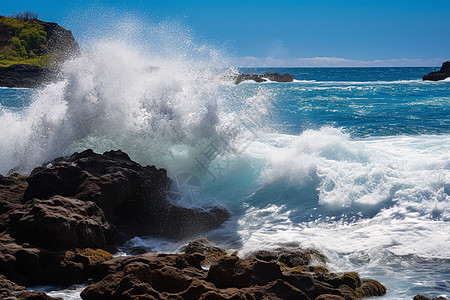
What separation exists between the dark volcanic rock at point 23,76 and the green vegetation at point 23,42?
14.2m

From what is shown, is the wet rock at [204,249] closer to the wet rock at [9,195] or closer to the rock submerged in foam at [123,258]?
the rock submerged in foam at [123,258]

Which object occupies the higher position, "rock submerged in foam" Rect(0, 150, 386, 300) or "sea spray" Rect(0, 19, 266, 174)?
"sea spray" Rect(0, 19, 266, 174)

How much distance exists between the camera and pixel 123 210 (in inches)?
309

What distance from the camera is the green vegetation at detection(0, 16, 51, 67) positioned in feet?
235

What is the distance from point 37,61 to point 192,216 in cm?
7053

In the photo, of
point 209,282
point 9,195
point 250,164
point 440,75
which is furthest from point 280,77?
point 209,282

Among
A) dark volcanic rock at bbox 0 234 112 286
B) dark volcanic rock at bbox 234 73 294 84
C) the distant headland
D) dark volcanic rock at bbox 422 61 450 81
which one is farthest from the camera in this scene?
the distant headland

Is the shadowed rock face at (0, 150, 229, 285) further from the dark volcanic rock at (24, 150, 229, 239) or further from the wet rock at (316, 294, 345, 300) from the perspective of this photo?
the wet rock at (316, 294, 345, 300)

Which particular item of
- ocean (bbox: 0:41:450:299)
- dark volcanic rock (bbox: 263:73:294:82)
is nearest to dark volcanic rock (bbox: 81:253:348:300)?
ocean (bbox: 0:41:450:299)

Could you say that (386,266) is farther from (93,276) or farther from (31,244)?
(31,244)

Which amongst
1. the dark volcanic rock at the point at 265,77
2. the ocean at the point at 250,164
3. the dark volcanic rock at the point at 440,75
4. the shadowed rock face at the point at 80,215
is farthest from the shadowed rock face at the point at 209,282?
the dark volcanic rock at the point at 440,75

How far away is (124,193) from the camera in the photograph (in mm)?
7488

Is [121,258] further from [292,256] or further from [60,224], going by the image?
[292,256]

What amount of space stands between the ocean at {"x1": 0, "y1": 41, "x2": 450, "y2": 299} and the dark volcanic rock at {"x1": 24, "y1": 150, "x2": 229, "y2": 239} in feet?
1.25
